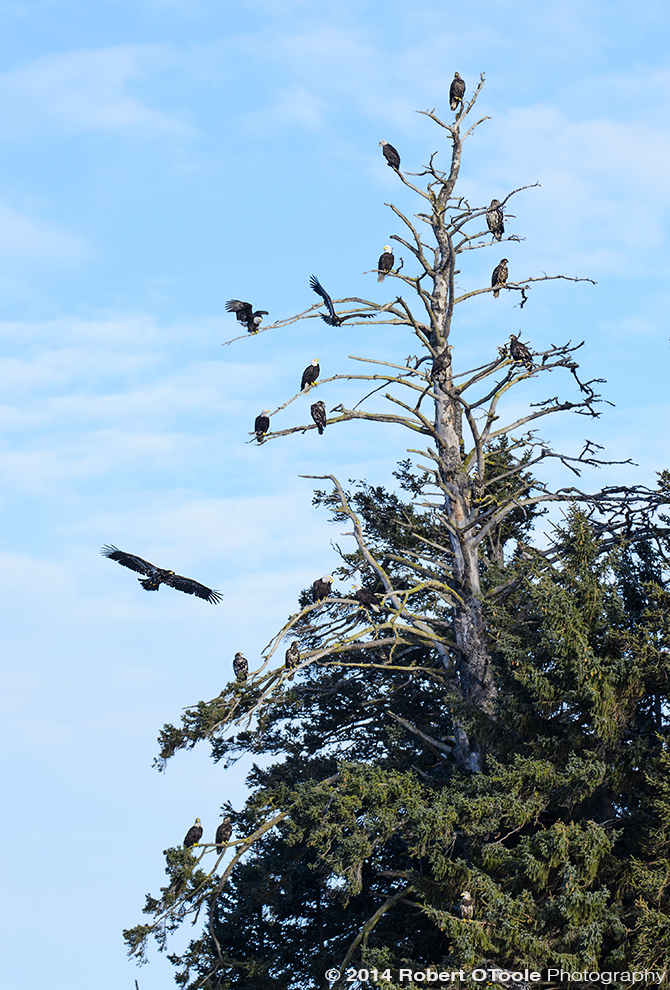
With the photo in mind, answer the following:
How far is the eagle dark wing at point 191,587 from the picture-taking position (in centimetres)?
1669

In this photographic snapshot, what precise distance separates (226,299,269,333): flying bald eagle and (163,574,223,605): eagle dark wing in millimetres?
4043

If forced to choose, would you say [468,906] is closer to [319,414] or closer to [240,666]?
[240,666]

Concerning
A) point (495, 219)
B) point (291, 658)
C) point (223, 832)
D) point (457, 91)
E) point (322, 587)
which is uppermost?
point (457, 91)

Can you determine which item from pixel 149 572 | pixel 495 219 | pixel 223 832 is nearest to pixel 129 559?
pixel 149 572

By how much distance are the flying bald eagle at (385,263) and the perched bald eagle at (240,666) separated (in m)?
6.38

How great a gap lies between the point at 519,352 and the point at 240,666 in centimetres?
652

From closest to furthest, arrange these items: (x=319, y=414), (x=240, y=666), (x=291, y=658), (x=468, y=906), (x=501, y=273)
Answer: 1. (x=468, y=906)
2. (x=291, y=658)
3. (x=240, y=666)
4. (x=319, y=414)
5. (x=501, y=273)

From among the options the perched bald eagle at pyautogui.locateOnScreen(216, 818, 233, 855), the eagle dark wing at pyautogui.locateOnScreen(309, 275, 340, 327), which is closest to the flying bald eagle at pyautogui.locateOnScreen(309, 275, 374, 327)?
the eagle dark wing at pyautogui.locateOnScreen(309, 275, 340, 327)

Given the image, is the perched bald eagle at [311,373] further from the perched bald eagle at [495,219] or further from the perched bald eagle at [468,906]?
the perched bald eagle at [468,906]

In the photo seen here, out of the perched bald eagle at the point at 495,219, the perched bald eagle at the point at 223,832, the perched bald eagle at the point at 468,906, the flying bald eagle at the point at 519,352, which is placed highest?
the perched bald eagle at the point at 495,219

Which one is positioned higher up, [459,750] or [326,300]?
[326,300]

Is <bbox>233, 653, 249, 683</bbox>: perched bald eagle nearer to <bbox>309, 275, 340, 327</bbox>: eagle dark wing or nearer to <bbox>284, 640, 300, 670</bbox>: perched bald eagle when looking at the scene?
<bbox>284, 640, 300, 670</bbox>: perched bald eagle

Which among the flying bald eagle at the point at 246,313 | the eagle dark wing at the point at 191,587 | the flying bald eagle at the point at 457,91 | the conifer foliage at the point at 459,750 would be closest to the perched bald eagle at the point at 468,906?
the conifer foliage at the point at 459,750

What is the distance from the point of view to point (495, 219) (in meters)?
18.7
